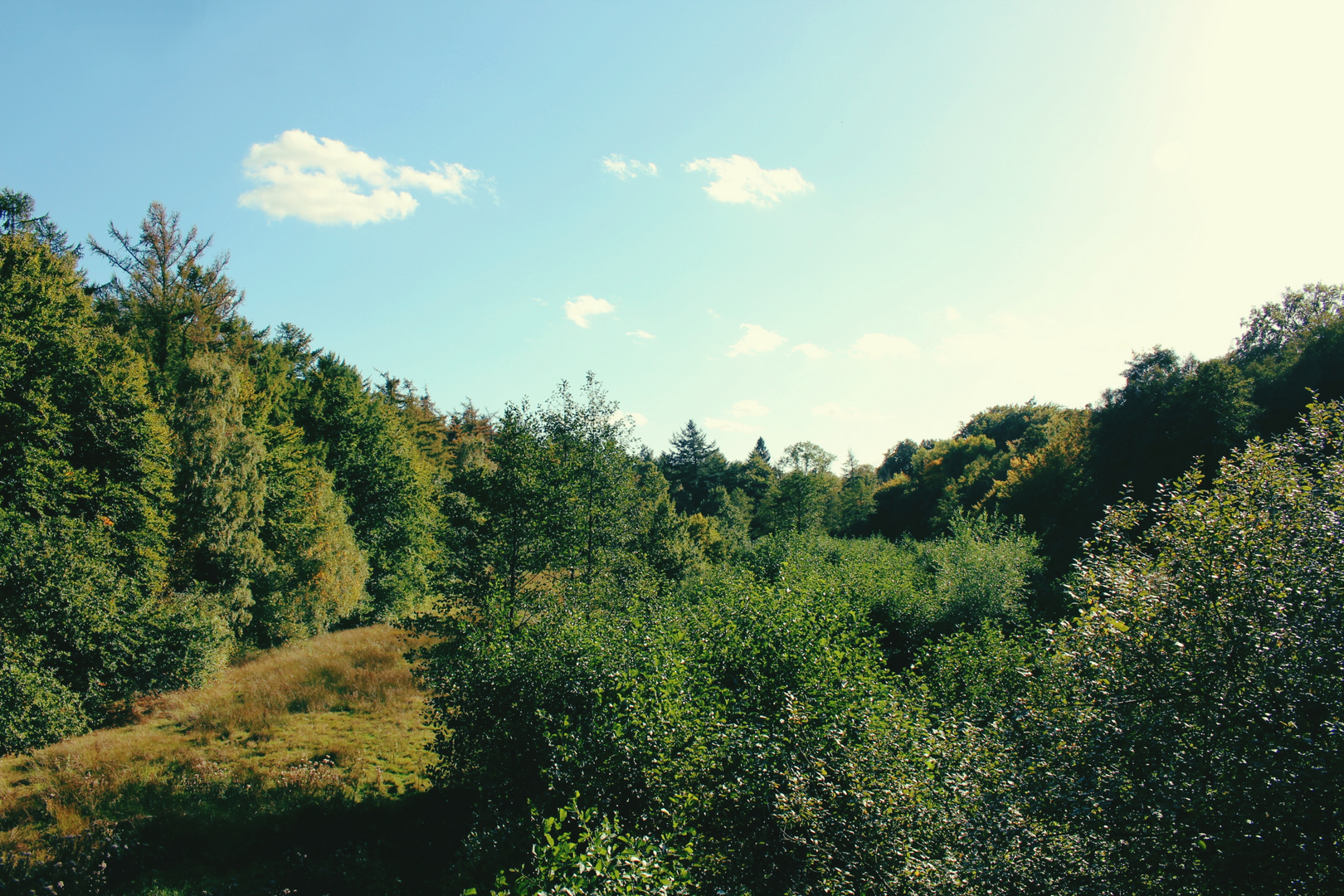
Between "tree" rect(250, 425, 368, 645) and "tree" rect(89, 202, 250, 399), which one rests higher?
"tree" rect(89, 202, 250, 399)

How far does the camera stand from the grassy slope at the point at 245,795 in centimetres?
1175

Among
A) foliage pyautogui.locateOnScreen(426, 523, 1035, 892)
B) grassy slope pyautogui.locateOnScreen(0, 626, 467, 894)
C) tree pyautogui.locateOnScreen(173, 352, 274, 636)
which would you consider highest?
tree pyautogui.locateOnScreen(173, 352, 274, 636)

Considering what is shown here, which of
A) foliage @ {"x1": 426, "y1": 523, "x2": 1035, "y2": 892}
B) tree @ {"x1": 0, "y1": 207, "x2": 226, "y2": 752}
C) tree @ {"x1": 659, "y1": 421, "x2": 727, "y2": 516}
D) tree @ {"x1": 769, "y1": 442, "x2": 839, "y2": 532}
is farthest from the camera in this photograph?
tree @ {"x1": 659, "y1": 421, "x2": 727, "y2": 516}

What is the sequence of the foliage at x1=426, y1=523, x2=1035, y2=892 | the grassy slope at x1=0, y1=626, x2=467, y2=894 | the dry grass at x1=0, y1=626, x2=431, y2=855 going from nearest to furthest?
1. the foliage at x1=426, y1=523, x2=1035, y2=892
2. the grassy slope at x1=0, y1=626, x2=467, y2=894
3. the dry grass at x1=0, y1=626, x2=431, y2=855

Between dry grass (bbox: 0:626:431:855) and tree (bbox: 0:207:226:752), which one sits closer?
dry grass (bbox: 0:626:431:855)

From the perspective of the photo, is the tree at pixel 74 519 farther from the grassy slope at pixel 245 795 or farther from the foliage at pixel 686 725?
the foliage at pixel 686 725

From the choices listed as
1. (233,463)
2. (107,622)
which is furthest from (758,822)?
(233,463)

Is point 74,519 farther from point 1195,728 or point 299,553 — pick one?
point 1195,728

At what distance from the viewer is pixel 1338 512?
838cm

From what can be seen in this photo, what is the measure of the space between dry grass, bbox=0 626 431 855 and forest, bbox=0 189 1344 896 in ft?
3.25

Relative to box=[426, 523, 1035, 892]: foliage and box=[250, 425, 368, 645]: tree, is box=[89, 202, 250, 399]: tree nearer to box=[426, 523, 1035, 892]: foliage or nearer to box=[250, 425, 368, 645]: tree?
box=[250, 425, 368, 645]: tree

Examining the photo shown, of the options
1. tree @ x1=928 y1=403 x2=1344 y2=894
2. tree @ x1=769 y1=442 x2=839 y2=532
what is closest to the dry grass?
tree @ x1=928 y1=403 x2=1344 y2=894

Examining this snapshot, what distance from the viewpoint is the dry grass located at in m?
13.6

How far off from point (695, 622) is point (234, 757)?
14477mm
